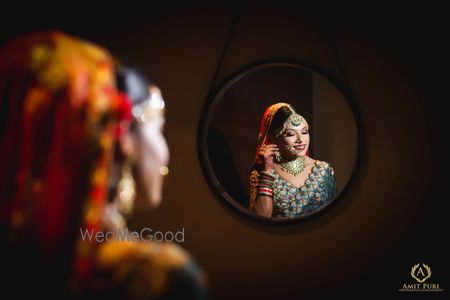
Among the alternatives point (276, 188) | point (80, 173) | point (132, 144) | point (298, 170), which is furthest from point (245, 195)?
point (80, 173)

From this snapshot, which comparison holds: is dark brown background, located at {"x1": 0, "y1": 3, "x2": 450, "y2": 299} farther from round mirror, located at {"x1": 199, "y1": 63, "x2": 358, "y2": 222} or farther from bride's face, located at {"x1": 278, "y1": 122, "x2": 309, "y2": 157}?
bride's face, located at {"x1": 278, "y1": 122, "x2": 309, "y2": 157}

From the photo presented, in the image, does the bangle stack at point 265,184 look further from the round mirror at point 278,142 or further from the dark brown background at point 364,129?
the dark brown background at point 364,129

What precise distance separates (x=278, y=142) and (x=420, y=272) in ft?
2.58

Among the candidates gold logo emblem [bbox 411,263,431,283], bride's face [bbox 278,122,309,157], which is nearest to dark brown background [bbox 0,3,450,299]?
gold logo emblem [bbox 411,263,431,283]

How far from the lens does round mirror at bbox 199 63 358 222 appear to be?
5.18 ft

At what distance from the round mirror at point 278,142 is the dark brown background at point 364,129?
0.07 metres

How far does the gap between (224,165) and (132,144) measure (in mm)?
667

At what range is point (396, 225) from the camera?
1.61 meters

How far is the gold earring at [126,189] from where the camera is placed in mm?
958

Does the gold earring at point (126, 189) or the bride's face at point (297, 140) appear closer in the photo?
the gold earring at point (126, 189)

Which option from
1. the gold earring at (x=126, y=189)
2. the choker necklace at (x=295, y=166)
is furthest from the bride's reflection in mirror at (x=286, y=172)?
the gold earring at (x=126, y=189)

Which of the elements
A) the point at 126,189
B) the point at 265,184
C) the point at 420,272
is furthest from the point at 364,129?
the point at 126,189

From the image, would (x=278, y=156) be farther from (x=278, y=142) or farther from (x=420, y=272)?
(x=420, y=272)

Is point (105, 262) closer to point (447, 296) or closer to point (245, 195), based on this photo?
point (245, 195)
